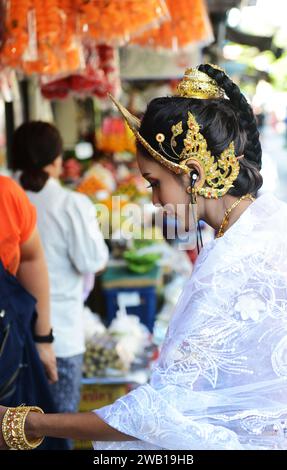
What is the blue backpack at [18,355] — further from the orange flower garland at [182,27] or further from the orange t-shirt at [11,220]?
the orange flower garland at [182,27]

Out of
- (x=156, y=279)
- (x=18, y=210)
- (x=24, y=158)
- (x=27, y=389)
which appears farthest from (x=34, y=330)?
(x=156, y=279)

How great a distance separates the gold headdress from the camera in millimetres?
1716

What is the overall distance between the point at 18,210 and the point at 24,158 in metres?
0.88

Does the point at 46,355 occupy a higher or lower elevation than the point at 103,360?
higher

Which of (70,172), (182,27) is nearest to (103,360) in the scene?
(182,27)

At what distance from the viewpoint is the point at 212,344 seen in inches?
63.2

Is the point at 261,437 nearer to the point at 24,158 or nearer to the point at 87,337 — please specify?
the point at 24,158

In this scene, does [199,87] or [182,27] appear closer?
[199,87]

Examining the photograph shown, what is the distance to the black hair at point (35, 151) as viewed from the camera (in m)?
3.36

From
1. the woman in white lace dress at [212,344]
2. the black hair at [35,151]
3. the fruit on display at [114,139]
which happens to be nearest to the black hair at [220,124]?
the woman in white lace dress at [212,344]

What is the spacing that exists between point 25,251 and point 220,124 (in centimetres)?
122

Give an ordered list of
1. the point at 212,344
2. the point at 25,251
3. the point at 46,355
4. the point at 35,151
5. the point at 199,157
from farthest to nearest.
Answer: the point at 35,151
the point at 46,355
the point at 25,251
the point at 199,157
the point at 212,344

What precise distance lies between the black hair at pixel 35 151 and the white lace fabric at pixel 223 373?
1.87 metres

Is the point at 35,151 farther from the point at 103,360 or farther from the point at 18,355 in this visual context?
the point at 103,360
